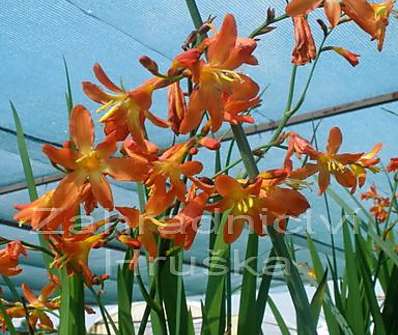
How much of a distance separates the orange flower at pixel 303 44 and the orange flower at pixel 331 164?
6cm

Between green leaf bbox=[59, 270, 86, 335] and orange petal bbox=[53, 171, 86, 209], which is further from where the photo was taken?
green leaf bbox=[59, 270, 86, 335]

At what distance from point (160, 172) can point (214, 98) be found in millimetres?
60

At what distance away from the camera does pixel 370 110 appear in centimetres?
357

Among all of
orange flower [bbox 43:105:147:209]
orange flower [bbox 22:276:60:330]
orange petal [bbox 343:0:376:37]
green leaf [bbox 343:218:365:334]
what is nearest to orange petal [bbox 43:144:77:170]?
orange flower [bbox 43:105:147:209]

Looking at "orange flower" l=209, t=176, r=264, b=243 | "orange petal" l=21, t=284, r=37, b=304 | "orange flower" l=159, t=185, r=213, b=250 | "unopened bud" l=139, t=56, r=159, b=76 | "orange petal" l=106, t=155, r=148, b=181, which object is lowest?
"orange flower" l=159, t=185, r=213, b=250

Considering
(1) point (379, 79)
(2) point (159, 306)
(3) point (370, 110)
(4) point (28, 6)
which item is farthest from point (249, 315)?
(3) point (370, 110)

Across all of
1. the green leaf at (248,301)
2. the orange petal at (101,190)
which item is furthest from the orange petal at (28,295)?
the orange petal at (101,190)

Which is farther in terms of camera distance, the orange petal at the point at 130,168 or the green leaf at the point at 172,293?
the green leaf at the point at 172,293

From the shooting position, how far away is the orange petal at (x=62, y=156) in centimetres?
44

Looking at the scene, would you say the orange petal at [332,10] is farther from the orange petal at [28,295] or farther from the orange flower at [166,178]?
the orange petal at [28,295]

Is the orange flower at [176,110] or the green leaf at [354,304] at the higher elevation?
the orange flower at [176,110]

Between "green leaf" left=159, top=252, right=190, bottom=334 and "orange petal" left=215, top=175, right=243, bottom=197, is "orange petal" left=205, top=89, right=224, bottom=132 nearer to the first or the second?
"orange petal" left=215, top=175, right=243, bottom=197

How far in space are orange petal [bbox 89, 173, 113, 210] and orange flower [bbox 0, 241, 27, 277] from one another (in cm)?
14

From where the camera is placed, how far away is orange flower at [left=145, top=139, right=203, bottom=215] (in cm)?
46
